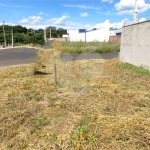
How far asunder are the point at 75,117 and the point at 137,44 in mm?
7001

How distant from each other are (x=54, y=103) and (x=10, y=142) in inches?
59.3

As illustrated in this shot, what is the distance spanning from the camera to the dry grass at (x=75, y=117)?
242 centimetres

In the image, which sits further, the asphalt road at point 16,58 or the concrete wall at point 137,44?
the asphalt road at point 16,58

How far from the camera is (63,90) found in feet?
15.9

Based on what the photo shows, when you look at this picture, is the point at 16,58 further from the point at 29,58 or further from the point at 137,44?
the point at 137,44

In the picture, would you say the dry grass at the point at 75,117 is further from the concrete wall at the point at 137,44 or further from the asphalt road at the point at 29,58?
the asphalt road at the point at 29,58

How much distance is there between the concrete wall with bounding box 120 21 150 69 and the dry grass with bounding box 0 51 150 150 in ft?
10.9

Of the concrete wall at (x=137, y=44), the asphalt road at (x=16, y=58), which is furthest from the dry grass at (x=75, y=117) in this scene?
the asphalt road at (x=16, y=58)

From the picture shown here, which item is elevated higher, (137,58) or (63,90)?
(137,58)

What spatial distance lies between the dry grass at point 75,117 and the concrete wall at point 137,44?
10.9 feet

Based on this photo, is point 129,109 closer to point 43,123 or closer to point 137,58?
point 43,123

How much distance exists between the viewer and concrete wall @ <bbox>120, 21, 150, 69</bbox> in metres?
7.98

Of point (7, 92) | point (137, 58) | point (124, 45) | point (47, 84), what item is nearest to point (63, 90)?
point (47, 84)

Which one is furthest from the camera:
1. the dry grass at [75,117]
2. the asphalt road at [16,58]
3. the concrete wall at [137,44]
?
the asphalt road at [16,58]
